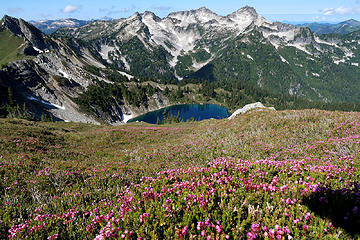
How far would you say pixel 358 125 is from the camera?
1412 centimetres

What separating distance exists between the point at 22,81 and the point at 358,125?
16188cm

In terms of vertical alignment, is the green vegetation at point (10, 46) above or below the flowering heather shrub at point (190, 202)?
above

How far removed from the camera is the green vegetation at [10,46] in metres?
145

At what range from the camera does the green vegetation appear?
145m

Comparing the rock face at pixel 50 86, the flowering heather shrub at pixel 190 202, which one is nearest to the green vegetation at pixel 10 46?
the rock face at pixel 50 86

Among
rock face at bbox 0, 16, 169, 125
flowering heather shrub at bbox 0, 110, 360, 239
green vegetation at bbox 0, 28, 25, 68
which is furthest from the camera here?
green vegetation at bbox 0, 28, 25, 68

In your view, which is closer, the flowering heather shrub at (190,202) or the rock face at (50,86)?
the flowering heather shrub at (190,202)

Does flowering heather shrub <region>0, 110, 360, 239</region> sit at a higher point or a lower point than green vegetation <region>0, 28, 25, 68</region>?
lower

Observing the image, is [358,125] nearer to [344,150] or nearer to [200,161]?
[344,150]

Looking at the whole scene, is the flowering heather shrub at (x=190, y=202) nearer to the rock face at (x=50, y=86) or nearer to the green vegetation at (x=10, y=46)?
the rock face at (x=50, y=86)

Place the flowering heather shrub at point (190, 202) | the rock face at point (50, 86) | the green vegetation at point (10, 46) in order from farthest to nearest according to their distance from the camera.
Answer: the green vegetation at point (10, 46)
the rock face at point (50, 86)
the flowering heather shrub at point (190, 202)

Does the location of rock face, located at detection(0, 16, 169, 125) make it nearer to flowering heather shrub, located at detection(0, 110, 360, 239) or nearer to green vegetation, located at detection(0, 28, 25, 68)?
green vegetation, located at detection(0, 28, 25, 68)

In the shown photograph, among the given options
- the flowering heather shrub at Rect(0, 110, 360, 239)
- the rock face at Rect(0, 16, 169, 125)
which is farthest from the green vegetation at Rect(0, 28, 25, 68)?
the flowering heather shrub at Rect(0, 110, 360, 239)

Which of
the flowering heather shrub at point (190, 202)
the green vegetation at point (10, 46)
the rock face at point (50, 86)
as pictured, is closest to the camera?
the flowering heather shrub at point (190, 202)
